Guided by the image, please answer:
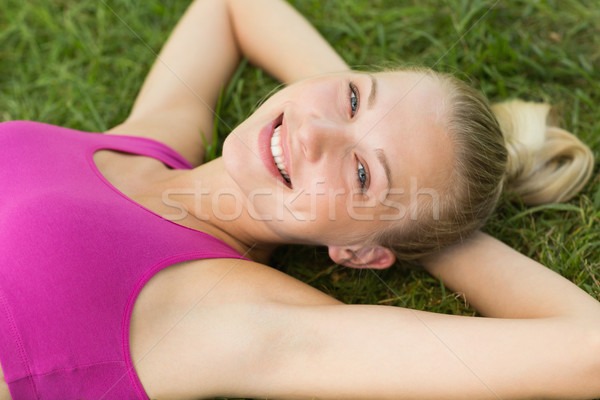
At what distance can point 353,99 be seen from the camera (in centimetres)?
201

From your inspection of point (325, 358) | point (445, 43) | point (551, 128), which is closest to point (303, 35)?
point (445, 43)

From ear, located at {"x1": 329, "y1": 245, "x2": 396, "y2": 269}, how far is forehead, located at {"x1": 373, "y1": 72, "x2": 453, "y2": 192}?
329 millimetres

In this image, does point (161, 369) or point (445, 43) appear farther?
point (445, 43)

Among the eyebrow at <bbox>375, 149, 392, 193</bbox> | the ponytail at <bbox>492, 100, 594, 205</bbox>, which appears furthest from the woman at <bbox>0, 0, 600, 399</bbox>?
the ponytail at <bbox>492, 100, 594, 205</bbox>

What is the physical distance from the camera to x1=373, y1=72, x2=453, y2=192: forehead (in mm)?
1887

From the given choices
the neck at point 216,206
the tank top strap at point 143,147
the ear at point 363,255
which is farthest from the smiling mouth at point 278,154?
the tank top strap at point 143,147

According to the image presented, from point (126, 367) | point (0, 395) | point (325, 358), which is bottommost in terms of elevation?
point (0, 395)

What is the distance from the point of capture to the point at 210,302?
1.87 m

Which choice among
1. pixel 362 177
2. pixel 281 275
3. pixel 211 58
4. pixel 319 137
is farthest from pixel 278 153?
pixel 211 58

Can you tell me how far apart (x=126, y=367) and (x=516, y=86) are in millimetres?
2320

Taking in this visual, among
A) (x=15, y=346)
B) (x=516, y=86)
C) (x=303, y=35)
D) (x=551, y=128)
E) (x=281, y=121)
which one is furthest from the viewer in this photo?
(x=516, y=86)

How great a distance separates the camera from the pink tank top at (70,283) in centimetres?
173

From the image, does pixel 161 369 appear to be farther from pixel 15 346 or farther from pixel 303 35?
pixel 303 35

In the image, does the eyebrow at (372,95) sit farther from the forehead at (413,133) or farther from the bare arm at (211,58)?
the bare arm at (211,58)
